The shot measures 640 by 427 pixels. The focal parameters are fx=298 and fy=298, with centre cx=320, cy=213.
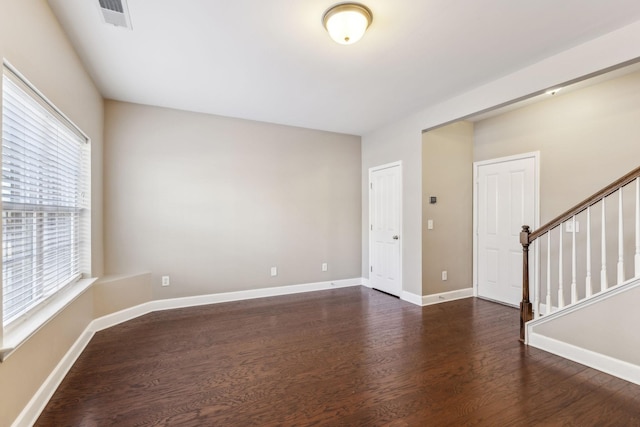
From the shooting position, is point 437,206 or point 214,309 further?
point 437,206

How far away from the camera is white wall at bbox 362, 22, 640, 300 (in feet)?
7.73

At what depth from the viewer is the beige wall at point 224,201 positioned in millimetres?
3836

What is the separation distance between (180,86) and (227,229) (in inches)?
77.5

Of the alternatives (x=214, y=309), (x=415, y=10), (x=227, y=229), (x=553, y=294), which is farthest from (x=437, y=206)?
(x=214, y=309)

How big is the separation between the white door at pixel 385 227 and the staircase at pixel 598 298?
1820mm

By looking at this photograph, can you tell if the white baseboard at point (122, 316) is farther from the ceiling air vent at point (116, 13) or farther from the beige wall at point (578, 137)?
the beige wall at point (578, 137)

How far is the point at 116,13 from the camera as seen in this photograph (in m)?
2.12

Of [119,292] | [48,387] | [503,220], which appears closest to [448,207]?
[503,220]

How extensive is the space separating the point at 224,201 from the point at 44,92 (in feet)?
7.99

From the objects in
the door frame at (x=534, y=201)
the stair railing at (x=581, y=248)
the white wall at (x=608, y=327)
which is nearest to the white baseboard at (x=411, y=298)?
the door frame at (x=534, y=201)

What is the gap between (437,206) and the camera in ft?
14.1

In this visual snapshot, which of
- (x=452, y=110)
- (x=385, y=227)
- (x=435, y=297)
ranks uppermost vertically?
(x=452, y=110)

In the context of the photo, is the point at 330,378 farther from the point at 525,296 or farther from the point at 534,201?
the point at 534,201

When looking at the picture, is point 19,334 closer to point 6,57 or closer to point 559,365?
point 6,57
